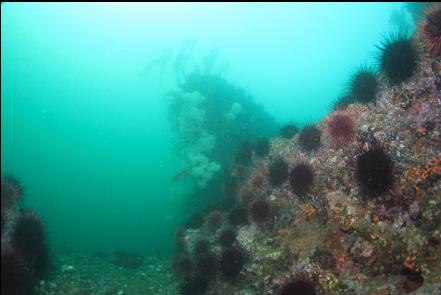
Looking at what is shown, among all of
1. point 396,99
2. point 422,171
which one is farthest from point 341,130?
point 422,171

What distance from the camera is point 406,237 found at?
701 centimetres

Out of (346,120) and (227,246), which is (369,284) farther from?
(227,246)

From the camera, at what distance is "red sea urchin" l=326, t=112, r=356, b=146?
396 inches

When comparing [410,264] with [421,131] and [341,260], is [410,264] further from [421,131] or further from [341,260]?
[421,131]

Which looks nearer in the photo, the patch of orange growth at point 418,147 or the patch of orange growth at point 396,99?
the patch of orange growth at point 418,147

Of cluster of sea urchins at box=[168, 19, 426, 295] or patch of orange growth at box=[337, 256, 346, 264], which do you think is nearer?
cluster of sea urchins at box=[168, 19, 426, 295]

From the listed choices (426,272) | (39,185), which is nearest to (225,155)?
(426,272)

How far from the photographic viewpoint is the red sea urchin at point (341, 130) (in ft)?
33.0

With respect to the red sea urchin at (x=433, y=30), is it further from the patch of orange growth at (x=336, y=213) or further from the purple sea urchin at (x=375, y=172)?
the patch of orange growth at (x=336, y=213)

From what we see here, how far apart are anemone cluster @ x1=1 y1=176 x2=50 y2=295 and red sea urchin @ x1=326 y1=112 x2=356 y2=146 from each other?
8.79 metres

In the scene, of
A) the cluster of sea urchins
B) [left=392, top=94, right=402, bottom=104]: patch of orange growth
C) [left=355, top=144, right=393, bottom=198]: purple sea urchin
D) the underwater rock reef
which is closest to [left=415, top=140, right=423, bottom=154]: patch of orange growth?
the underwater rock reef

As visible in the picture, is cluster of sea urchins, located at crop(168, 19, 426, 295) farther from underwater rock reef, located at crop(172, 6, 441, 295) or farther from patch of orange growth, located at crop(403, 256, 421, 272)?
patch of orange growth, located at crop(403, 256, 421, 272)

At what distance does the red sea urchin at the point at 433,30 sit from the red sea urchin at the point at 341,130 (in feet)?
9.58

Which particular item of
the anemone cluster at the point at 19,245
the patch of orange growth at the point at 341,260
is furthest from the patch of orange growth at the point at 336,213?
the anemone cluster at the point at 19,245
